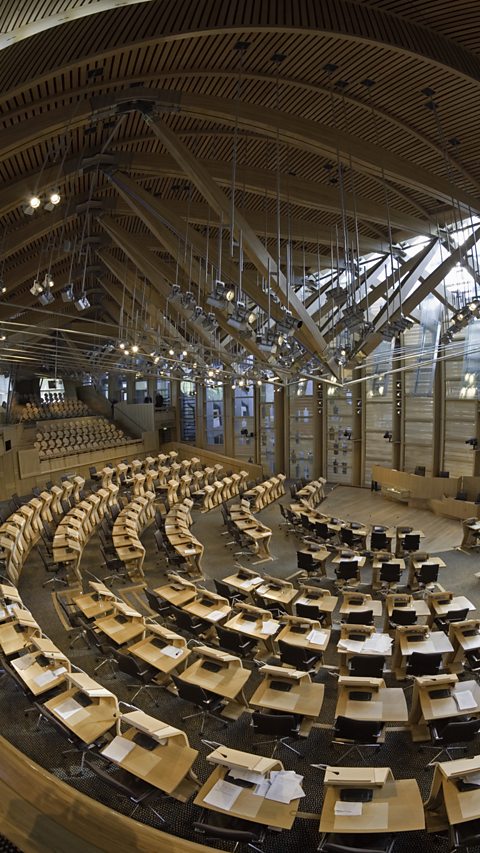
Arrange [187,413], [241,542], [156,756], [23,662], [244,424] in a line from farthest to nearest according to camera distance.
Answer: [187,413] < [244,424] < [241,542] < [23,662] < [156,756]

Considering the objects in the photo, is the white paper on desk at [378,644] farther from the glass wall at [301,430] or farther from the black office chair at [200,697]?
the glass wall at [301,430]

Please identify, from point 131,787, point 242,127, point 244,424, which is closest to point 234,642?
point 131,787

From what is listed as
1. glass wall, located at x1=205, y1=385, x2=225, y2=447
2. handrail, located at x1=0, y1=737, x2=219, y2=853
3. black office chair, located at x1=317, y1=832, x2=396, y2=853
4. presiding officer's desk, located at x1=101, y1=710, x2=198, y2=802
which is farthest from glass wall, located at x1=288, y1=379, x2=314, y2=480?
black office chair, located at x1=317, y1=832, x2=396, y2=853

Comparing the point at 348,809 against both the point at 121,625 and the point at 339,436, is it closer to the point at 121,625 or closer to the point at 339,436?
the point at 121,625

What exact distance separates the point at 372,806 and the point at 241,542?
35.2 ft

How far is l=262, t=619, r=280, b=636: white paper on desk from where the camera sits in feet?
27.1

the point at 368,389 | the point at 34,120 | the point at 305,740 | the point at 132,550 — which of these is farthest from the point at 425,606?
the point at 368,389

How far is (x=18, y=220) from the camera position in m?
14.1

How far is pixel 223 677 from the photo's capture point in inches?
277

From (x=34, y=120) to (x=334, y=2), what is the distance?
196 inches

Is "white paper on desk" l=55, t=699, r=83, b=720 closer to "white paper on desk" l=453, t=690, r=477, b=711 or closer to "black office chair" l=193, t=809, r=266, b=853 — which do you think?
"black office chair" l=193, t=809, r=266, b=853

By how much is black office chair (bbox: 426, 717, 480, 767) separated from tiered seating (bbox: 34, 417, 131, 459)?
67.4 ft

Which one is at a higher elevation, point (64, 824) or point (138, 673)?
point (138, 673)

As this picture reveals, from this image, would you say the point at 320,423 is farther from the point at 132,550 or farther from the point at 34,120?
the point at 34,120
